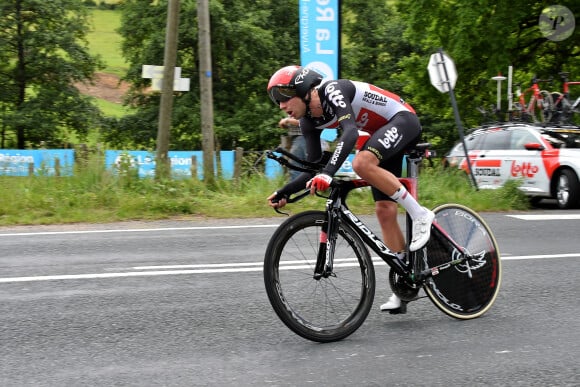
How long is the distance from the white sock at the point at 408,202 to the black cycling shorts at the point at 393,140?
4.4 inches

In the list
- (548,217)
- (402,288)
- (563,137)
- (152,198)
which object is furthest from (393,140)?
(563,137)

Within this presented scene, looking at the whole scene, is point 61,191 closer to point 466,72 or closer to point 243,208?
point 243,208

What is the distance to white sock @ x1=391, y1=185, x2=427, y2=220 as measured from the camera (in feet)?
15.3

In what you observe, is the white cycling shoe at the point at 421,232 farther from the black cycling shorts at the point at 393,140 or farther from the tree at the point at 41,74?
the tree at the point at 41,74

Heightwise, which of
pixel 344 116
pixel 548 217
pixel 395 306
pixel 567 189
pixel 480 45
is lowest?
pixel 548 217

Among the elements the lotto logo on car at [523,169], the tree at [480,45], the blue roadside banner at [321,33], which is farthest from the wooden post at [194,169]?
the tree at [480,45]

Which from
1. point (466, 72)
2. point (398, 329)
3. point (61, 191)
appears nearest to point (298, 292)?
point (398, 329)

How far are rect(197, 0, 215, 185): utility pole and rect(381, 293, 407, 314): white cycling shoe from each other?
8.93m

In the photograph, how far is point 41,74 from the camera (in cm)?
4238

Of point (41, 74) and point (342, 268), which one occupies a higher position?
point (41, 74)

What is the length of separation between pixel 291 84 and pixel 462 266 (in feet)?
5.99

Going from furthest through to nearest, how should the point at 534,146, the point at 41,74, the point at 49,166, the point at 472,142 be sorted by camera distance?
the point at 41,74, the point at 472,142, the point at 534,146, the point at 49,166

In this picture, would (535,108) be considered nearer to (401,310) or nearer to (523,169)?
(523,169)

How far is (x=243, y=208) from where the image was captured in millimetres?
11773
